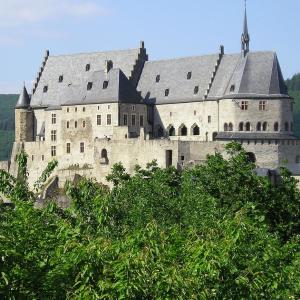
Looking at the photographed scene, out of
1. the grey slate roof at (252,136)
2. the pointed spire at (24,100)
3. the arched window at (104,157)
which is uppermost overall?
the pointed spire at (24,100)

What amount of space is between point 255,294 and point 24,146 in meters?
80.4

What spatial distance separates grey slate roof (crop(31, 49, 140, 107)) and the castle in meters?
0.13

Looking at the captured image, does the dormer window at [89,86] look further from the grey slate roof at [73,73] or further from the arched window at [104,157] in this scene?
the arched window at [104,157]

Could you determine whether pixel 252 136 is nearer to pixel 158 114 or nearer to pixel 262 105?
pixel 262 105

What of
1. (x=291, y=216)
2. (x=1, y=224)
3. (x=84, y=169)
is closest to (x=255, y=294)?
(x=1, y=224)

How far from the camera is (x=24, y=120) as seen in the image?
110 metres

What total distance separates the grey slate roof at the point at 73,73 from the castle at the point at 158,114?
0.13 meters

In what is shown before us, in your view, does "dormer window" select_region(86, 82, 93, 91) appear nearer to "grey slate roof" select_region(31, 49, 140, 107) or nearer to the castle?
the castle

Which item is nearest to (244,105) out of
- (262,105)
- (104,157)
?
(262,105)

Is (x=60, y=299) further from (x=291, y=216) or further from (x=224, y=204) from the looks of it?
(x=291, y=216)

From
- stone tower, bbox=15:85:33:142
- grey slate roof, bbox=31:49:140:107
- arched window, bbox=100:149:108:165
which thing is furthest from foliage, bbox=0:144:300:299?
stone tower, bbox=15:85:33:142

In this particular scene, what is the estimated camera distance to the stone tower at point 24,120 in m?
109

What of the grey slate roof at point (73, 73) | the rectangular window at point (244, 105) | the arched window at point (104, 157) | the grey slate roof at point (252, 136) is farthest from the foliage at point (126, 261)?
the grey slate roof at point (73, 73)

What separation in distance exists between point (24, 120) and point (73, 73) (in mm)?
7133
